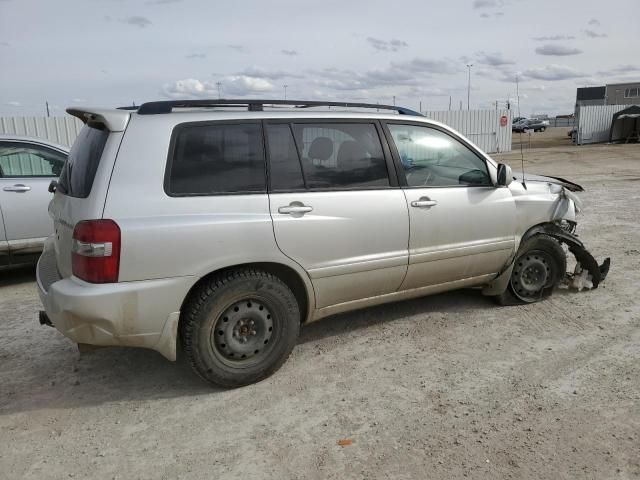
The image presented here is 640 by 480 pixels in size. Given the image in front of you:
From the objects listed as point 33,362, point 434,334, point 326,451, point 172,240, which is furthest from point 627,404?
point 33,362

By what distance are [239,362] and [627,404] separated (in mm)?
2431

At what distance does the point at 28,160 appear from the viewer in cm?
620

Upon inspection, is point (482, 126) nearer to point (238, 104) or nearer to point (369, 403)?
point (238, 104)


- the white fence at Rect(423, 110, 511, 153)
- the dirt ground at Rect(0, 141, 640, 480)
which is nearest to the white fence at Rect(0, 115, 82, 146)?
the dirt ground at Rect(0, 141, 640, 480)

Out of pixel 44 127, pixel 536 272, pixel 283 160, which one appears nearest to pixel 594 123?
pixel 44 127

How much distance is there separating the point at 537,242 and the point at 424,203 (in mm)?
1429

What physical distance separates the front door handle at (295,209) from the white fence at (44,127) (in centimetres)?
1485

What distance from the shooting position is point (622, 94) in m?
54.1

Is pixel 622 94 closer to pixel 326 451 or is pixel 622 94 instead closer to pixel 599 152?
pixel 599 152

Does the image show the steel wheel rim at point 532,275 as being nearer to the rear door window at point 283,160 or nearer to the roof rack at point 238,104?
the roof rack at point 238,104

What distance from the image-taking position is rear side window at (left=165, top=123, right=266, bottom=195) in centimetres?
333

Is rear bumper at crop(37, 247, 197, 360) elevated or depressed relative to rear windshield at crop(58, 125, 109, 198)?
depressed

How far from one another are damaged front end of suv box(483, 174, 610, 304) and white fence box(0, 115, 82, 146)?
14.9 meters

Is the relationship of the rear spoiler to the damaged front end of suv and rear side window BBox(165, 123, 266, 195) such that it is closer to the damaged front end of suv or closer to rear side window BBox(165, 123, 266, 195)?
rear side window BBox(165, 123, 266, 195)
